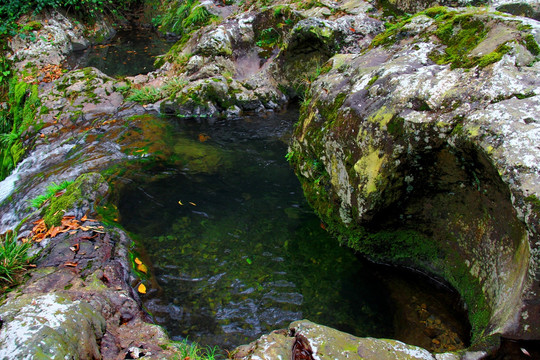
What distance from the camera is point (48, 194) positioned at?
550 centimetres

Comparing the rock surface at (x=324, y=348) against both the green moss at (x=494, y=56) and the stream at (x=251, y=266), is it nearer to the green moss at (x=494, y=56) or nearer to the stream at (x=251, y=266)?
the stream at (x=251, y=266)

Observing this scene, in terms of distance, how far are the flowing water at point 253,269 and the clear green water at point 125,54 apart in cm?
755

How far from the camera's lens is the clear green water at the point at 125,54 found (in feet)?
40.8

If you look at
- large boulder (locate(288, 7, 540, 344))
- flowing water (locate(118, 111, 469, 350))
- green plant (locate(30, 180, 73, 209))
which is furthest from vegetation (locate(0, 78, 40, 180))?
large boulder (locate(288, 7, 540, 344))

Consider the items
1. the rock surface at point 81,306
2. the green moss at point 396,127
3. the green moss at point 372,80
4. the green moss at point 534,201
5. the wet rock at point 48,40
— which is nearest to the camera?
the green moss at point 534,201

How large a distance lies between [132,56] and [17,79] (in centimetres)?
440

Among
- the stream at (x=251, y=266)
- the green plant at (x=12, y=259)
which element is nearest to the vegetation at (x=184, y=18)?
the stream at (x=251, y=266)

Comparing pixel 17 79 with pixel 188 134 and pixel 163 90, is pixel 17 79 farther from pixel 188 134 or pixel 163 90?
pixel 188 134

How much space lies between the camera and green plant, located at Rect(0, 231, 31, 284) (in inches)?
149

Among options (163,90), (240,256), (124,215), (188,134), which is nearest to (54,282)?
(124,215)

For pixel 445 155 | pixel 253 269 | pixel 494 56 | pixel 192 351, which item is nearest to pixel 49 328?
pixel 192 351

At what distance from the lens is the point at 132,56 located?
1364 cm

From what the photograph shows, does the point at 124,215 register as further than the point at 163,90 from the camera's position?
No

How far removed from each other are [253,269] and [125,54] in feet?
42.0
